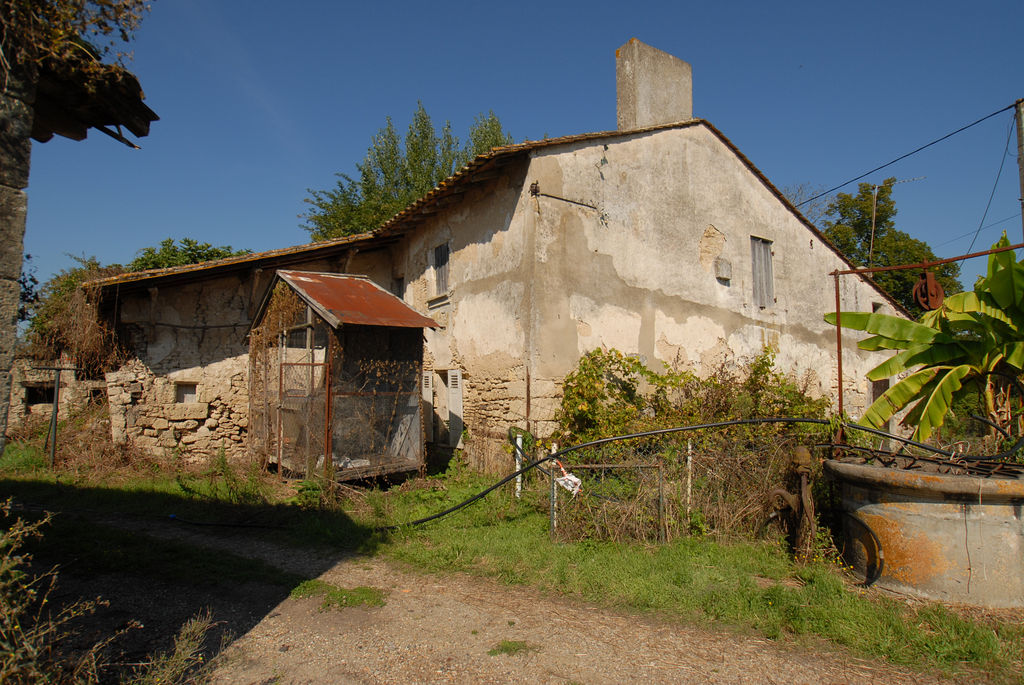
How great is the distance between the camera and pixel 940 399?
22.1 feet

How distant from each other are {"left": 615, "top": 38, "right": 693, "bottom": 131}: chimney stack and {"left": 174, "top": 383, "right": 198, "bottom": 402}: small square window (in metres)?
10.3

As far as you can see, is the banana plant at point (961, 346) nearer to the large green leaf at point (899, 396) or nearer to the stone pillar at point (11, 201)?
the large green leaf at point (899, 396)

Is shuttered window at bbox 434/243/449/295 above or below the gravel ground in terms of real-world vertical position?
above

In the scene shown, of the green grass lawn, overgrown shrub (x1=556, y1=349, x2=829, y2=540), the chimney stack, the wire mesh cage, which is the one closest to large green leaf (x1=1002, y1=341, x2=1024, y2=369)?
overgrown shrub (x1=556, y1=349, x2=829, y2=540)

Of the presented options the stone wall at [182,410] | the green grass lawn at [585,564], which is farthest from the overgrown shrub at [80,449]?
the green grass lawn at [585,564]

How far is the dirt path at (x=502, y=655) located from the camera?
398 cm

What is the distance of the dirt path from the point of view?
398cm

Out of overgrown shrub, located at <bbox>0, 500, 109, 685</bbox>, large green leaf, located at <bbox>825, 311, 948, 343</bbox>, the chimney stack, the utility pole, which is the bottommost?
overgrown shrub, located at <bbox>0, 500, 109, 685</bbox>

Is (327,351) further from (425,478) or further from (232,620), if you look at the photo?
(232,620)

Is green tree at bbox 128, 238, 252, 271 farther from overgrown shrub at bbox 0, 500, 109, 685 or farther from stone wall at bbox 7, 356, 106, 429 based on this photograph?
overgrown shrub at bbox 0, 500, 109, 685

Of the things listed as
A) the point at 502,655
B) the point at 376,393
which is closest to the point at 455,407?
the point at 376,393

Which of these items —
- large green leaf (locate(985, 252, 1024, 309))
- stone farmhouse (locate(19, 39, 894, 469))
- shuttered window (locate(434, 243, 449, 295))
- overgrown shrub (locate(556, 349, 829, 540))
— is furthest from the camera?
shuttered window (locate(434, 243, 449, 295))

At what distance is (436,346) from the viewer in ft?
41.8

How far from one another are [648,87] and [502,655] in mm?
10900
